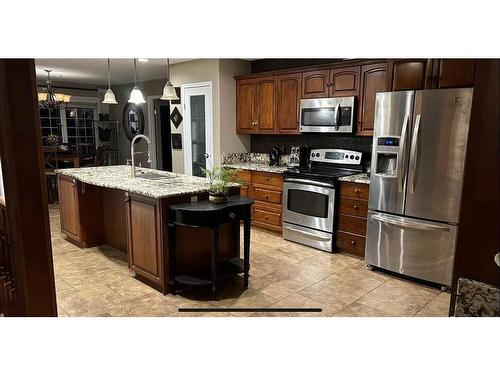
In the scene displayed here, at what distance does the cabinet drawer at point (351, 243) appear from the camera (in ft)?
10.6

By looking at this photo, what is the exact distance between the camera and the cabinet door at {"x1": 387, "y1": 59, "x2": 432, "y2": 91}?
249 centimetres

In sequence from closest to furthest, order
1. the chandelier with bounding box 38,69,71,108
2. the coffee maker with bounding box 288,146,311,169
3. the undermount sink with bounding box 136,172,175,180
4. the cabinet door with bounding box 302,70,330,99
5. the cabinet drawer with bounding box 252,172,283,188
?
the undermount sink with bounding box 136,172,175,180, the cabinet door with bounding box 302,70,330,99, the cabinet drawer with bounding box 252,172,283,188, the coffee maker with bounding box 288,146,311,169, the chandelier with bounding box 38,69,71,108

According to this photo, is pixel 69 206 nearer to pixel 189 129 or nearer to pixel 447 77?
pixel 189 129

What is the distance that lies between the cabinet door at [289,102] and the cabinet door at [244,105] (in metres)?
0.45

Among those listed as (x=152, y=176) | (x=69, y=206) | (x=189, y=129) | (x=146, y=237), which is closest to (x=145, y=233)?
(x=146, y=237)

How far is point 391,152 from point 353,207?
2.36ft

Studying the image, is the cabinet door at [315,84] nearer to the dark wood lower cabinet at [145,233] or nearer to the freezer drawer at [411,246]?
the freezer drawer at [411,246]

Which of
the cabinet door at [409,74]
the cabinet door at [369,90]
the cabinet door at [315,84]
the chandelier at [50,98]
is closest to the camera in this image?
the cabinet door at [409,74]

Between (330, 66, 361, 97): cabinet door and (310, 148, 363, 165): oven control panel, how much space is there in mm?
626

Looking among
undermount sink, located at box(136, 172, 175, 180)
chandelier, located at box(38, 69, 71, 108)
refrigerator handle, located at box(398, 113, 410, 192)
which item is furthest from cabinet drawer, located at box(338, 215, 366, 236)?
chandelier, located at box(38, 69, 71, 108)

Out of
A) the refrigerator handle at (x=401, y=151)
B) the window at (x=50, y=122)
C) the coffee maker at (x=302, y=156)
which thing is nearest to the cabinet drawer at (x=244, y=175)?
the coffee maker at (x=302, y=156)

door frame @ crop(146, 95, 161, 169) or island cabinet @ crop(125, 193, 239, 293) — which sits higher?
door frame @ crop(146, 95, 161, 169)

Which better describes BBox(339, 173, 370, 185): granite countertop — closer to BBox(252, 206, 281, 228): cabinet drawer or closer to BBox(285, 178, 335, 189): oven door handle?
BBox(285, 178, 335, 189): oven door handle
